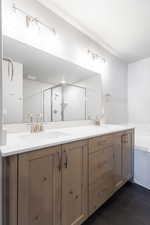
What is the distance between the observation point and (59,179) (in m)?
1.07

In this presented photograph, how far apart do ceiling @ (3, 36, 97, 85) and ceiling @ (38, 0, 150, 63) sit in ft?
1.92

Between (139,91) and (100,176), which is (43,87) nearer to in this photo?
(100,176)

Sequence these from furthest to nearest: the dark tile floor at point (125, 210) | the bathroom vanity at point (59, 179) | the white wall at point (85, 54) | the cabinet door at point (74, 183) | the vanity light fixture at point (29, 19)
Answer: the white wall at point (85, 54), the dark tile floor at point (125, 210), the vanity light fixture at point (29, 19), the cabinet door at point (74, 183), the bathroom vanity at point (59, 179)

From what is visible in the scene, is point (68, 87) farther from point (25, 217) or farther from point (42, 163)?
point (25, 217)

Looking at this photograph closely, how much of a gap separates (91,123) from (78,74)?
2.81 ft

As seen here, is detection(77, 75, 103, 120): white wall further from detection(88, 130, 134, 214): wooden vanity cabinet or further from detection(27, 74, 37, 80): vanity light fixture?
detection(27, 74, 37, 80): vanity light fixture

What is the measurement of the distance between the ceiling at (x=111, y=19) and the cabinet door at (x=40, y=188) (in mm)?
1680

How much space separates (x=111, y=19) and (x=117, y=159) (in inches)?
75.3

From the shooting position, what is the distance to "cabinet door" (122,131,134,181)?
195cm

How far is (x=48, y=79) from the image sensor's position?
5.70 ft

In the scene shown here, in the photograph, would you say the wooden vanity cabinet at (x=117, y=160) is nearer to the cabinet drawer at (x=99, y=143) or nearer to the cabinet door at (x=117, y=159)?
the cabinet door at (x=117, y=159)

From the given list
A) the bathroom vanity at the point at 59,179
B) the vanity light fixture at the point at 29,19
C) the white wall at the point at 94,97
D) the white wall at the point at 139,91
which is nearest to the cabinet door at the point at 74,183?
the bathroom vanity at the point at 59,179

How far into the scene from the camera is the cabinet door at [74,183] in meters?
1.12

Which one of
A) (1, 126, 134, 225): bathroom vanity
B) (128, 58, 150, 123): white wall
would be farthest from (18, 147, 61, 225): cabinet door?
(128, 58, 150, 123): white wall
